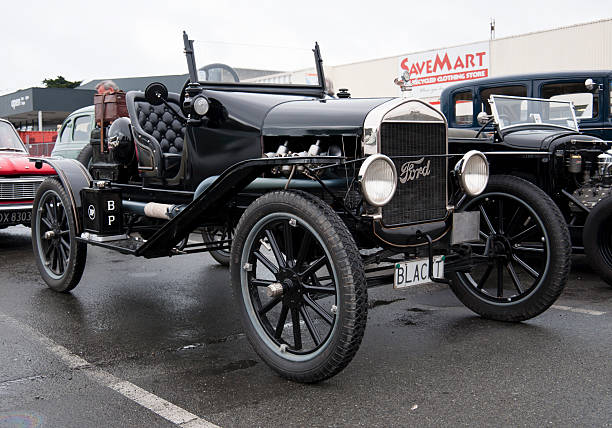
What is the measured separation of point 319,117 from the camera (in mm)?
3916

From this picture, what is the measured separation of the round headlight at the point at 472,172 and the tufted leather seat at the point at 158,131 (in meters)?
2.39

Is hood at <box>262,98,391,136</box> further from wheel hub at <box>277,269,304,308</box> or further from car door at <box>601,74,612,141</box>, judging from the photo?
car door at <box>601,74,612,141</box>

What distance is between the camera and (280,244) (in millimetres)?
3631

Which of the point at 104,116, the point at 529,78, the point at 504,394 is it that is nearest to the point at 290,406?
the point at 504,394

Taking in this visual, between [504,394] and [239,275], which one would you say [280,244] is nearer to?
[239,275]

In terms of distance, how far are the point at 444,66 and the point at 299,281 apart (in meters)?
20.3

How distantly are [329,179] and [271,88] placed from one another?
1.31m

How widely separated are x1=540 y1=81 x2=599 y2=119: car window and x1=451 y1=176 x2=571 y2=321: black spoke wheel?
367cm

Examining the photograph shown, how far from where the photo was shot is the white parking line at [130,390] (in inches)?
113

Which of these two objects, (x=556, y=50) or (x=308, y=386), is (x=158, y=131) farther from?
(x=556, y=50)

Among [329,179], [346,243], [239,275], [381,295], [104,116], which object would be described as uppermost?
[104,116]

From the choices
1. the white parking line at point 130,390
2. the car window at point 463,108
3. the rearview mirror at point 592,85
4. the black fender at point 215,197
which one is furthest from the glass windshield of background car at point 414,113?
the car window at point 463,108

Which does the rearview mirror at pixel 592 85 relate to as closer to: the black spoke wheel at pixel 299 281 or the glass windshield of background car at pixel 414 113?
the glass windshield of background car at pixel 414 113

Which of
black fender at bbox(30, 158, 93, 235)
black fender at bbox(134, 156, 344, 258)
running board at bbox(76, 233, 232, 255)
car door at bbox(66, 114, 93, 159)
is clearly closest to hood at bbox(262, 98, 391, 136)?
black fender at bbox(134, 156, 344, 258)
